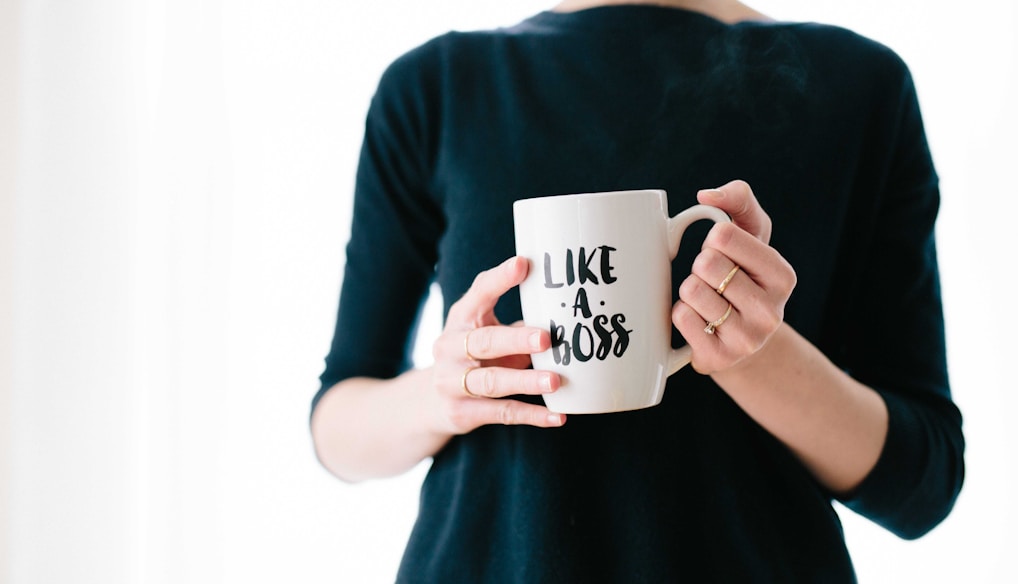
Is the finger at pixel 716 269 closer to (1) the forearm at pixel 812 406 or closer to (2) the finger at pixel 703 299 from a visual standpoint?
(2) the finger at pixel 703 299

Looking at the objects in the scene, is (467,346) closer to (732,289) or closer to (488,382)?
(488,382)

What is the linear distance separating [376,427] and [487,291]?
10.4 inches

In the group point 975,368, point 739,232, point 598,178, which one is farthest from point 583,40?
point 975,368

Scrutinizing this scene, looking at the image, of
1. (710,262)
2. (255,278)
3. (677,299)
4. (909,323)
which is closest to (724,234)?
(710,262)

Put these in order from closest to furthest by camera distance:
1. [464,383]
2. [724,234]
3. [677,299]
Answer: [724,234] → [464,383] → [677,299]

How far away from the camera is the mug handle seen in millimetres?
536

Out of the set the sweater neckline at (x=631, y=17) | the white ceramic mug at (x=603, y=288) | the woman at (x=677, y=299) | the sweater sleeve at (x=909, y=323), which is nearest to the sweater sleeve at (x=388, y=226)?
the woman at (x=677, y=299)

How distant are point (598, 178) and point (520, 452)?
254 mm

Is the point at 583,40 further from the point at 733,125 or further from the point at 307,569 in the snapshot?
the point at 307,569

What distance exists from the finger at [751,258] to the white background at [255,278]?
864 mm

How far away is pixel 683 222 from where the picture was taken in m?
0.55

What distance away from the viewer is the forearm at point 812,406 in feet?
2.12

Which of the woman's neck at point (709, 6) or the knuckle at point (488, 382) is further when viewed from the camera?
the woman's neck at point (709, 6)

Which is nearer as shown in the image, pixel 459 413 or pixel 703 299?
pixel 703 299
